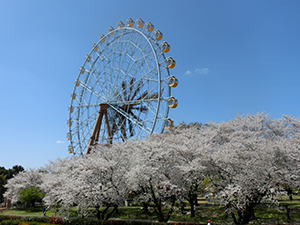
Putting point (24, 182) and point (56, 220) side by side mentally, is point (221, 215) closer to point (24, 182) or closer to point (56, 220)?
point (56, 220)

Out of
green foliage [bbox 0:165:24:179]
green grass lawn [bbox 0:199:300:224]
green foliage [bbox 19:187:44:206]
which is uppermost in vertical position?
green foliage [bbox 0:165:24:179]

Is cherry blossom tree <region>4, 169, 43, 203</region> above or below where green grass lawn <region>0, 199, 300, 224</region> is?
above

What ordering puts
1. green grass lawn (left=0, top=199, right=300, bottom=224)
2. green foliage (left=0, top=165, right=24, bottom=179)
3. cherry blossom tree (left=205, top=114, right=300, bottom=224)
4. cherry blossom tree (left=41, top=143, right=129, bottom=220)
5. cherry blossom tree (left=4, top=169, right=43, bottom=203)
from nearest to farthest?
cherry blossom tree (left=205, top=114, right=300, bottom=224) < cherry blossom tree (left=41, top=143, right=129, bottom=220) < green grass lawn (left=0, top=199, right=300, bottom=224) < cherry blossom tree (left=4, top=169, right=43, bottom=203) < green foliage (left=0, top=165, right=24, bottom=179)

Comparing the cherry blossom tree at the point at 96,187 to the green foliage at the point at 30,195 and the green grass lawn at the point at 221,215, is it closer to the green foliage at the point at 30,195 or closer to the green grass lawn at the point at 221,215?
the green grass lawn at the point at 221,215

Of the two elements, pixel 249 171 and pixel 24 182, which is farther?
pixel 24 182

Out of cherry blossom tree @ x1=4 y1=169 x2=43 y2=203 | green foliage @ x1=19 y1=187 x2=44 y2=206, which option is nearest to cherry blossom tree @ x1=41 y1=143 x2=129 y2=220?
green foliage @ x1=19 y1=187 x2=44 y2=206

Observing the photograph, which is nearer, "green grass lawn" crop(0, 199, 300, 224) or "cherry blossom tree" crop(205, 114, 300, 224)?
"cherry blossom tree" crop(205, 114, 300, 224)

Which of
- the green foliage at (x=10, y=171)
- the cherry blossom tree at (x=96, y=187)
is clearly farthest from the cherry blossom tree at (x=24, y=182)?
the green foliage at (x=10, y=171)

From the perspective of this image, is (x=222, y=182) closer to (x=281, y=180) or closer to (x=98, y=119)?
(x=281, y=180)

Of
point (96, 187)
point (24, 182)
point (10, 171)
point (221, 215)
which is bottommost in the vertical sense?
point (221, 215)

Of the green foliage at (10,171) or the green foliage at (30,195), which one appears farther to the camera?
the green foliage at (10,171)

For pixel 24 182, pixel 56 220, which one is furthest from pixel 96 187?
pixel 24 182

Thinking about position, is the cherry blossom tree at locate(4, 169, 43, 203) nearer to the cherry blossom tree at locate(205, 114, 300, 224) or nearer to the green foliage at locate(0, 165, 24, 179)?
Answer: the cherry blossom tree at locate(205, 114, 300, 224)

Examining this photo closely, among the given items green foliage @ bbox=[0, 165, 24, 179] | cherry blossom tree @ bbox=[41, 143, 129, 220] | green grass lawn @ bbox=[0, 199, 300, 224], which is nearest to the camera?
cherry blossom tree @ bbox=[41, 143, 129, 220]
